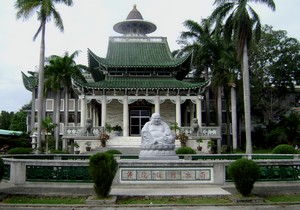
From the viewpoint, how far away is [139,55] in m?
35.9

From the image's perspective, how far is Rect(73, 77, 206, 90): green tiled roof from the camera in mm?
30500

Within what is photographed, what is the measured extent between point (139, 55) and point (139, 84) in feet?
18.6

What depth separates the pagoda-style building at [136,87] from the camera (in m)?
30.8

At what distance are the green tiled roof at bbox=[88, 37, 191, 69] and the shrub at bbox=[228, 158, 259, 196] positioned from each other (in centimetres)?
2379

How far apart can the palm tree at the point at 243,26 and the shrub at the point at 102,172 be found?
48.7ft

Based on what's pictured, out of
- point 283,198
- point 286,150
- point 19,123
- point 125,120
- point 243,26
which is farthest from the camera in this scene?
point 19,123

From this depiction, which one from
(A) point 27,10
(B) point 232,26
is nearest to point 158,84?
(B) point 232,26

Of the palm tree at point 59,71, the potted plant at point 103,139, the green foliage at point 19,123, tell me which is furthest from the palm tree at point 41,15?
the green foliage at point 19,123

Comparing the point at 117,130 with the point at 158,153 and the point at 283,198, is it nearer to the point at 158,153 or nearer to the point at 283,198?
the point at 158,153

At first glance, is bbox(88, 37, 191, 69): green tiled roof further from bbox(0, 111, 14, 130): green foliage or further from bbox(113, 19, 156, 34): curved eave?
bbox(0, 111, 14, 130): green foliage

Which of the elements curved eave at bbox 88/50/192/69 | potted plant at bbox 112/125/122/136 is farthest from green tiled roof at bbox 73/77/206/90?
potted plant at bbox 112/125/122/136

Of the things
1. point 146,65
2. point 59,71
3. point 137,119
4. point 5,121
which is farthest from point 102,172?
point 5,121

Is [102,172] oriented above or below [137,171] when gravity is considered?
above

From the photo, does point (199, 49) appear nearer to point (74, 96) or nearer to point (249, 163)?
point (74, 96)
